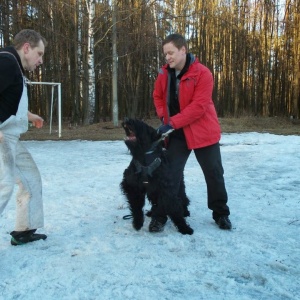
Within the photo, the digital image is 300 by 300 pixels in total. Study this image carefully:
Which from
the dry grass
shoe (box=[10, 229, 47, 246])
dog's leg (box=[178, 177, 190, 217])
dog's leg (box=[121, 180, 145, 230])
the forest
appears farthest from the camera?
the forest

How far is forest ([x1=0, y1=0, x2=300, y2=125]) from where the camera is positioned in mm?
20172

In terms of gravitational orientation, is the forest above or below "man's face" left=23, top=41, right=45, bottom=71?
above

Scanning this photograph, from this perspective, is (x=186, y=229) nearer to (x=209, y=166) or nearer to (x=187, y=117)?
(x=209, y=166)

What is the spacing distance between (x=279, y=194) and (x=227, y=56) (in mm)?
21040

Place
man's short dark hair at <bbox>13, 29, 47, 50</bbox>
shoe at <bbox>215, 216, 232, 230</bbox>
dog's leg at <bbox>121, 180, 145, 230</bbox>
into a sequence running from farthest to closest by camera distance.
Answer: shoe at <bbox>215, 216, 232, 230</bbox>
dog's leg at <bbox>121, 180, 145, 230</bbox>
man's short dark hair at <bbox>13, 29, 47, 50</bbox>

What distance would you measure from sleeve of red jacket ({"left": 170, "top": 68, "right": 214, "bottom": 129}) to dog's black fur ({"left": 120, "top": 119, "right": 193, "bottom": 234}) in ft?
0.82

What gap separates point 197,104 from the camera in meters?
3.44

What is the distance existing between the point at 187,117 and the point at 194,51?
22.0 m

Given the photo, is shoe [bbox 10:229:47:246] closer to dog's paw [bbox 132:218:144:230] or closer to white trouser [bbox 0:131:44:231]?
white trouser [bbox 0:131:44:231]

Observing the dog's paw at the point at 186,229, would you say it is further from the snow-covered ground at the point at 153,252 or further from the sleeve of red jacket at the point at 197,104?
the sleeve of red jacket at the point at 197,104

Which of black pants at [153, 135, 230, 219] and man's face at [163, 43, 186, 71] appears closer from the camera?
man's face at [163, 43, 186, 71]

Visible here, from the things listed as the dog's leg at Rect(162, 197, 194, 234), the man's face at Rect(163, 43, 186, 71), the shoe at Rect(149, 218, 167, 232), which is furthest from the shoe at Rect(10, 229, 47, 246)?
the man's face at Rect(163, 43, 186, 71)

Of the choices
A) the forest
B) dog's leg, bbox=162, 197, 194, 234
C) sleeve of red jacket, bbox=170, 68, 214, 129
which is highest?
the forest

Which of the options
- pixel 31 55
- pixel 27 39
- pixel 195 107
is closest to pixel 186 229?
pixel 195 107
